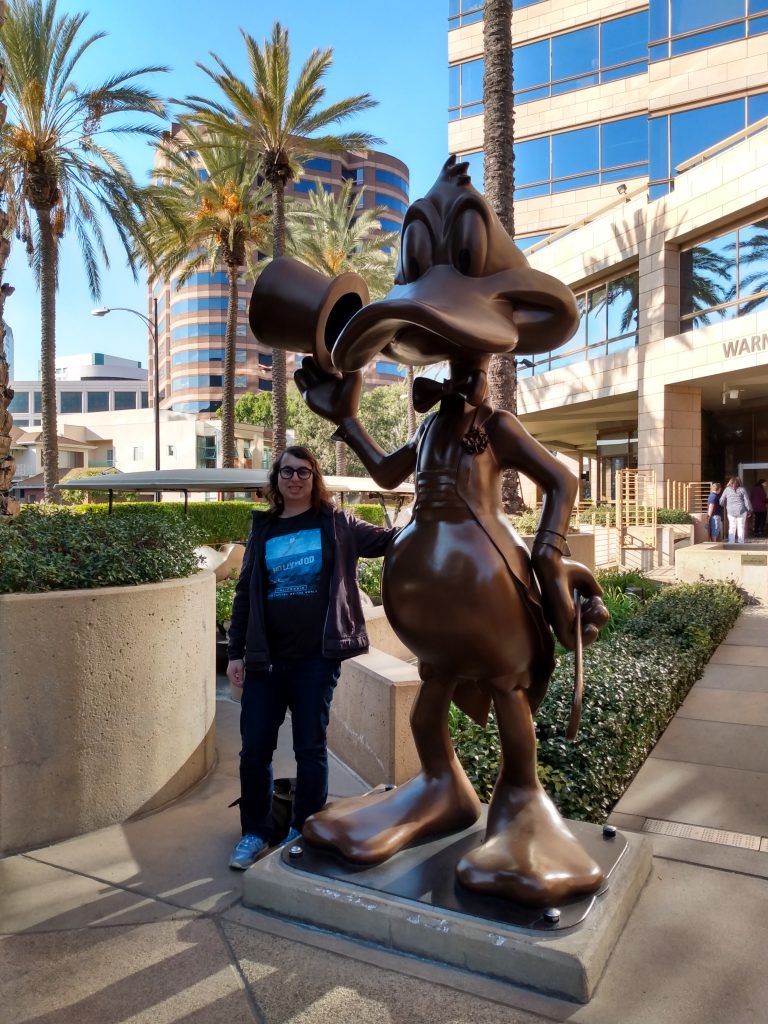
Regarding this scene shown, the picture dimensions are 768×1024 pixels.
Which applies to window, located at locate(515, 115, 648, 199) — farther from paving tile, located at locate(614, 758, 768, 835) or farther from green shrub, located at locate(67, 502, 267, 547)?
paving tile, located at locate(614, 758, 768, 835)

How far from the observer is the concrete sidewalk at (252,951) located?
7.16ft

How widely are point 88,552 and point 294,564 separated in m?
1.28

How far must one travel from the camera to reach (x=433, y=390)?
2.80 meters

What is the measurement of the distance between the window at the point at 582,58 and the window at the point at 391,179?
2051 inches

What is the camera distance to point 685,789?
13.8ft

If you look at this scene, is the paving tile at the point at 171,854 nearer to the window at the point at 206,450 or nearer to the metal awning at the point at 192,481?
the metal awning at the point at 192,481

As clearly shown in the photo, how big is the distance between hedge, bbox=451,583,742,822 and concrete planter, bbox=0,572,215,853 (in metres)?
1.52

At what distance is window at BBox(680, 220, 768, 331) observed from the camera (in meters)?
17.4

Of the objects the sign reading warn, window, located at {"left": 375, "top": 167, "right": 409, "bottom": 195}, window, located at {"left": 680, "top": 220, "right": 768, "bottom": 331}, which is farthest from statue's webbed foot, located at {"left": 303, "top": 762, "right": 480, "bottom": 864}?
window, located at {"left": 375, "top": 167, "right": 409, "bottom": 195}

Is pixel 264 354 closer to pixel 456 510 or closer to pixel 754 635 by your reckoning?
pixel 754 635

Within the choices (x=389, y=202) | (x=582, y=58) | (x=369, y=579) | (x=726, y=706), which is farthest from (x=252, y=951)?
(x=389, y=202)

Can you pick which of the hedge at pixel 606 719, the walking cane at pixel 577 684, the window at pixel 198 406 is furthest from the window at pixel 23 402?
the walking cane at pixel 577 684

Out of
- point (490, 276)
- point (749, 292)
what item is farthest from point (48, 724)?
point (749, 292)

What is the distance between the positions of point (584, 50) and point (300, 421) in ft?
72.1
